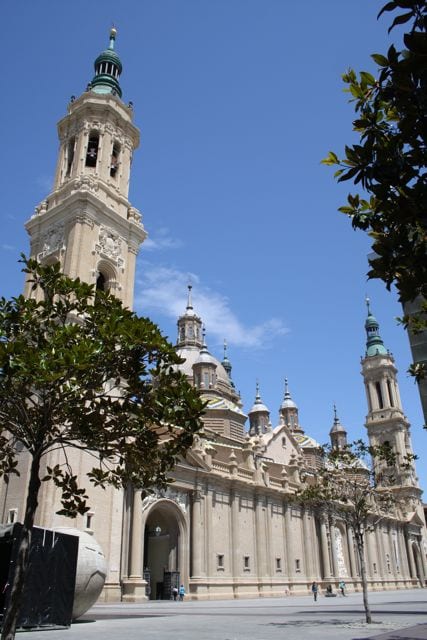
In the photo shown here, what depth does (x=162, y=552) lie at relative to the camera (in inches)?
1378

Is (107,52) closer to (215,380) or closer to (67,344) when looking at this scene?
(215,380)

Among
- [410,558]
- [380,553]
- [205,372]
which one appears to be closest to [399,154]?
[205,372]

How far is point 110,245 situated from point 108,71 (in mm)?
16419

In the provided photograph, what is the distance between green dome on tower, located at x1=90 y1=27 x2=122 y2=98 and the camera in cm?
4119

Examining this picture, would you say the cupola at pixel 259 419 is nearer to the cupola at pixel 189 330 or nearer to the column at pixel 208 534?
the cupola at pixel 189 330

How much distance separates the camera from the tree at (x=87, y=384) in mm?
8625

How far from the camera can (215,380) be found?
57.2 m

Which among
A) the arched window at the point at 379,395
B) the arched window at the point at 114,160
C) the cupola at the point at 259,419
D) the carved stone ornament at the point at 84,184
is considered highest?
the arched window at the point at 114,160

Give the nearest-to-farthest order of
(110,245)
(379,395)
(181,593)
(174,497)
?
(181,593), (174,497), (110,245), (379,395)

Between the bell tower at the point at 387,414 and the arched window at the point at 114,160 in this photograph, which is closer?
the arched window at the point at 114,160

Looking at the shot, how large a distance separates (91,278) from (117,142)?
38.2 ft

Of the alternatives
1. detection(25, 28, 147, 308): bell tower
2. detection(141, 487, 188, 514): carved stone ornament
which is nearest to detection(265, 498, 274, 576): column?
detection(141, 487, 188, 514): carved stone ornament

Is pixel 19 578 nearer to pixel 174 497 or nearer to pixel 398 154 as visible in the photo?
pixel 398 154

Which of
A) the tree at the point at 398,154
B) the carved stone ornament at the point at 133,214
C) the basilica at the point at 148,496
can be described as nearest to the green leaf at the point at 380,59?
the tree at the point at 398,154
